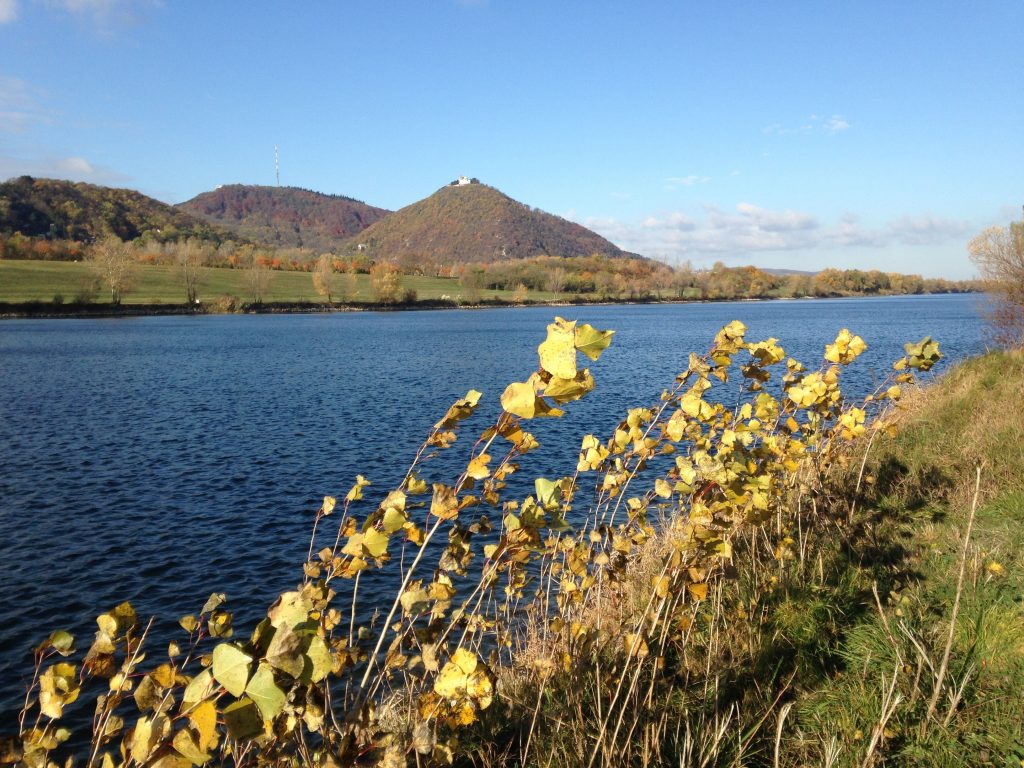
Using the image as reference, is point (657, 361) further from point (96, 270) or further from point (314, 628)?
point (96, 270)

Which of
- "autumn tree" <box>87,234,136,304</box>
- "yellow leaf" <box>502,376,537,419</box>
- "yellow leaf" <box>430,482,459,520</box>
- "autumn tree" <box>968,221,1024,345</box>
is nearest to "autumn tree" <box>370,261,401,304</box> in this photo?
"autumn tree" <box>87,234,136,304</box>

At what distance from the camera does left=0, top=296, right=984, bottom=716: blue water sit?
9500mm

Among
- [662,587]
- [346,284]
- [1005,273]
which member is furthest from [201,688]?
[346,284]

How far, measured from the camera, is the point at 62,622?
27.6ft

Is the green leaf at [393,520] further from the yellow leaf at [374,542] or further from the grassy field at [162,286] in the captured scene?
the grassy field at [162,286]

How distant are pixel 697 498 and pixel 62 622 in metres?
A: 8.72

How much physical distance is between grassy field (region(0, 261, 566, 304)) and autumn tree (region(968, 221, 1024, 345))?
264 ft

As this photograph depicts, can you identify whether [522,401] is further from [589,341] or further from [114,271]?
[114,271]

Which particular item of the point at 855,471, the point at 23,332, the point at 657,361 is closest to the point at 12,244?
the point at 23,332

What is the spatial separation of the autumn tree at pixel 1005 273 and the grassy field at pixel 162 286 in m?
80.4

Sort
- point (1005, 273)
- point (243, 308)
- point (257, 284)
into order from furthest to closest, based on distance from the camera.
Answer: point (257, 284) < point (243, 308) < point (1005, 273)

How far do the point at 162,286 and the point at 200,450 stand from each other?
86.4 m

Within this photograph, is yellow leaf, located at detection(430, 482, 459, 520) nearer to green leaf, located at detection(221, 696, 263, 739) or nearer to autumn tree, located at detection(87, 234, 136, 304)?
green leaf, located at detection(221, 696, 263, 739)

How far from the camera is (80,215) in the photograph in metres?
152
